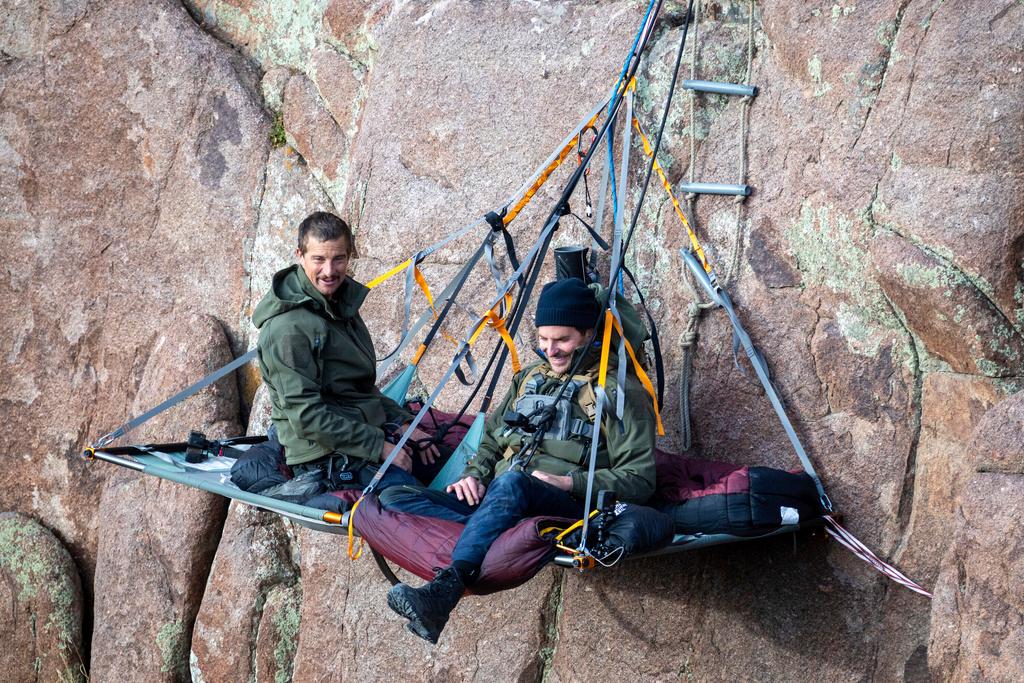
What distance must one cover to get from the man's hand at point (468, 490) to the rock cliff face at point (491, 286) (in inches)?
38.8

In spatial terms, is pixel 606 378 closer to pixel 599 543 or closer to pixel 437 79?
pixel 599 543

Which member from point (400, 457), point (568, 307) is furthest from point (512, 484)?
point (400, 457)

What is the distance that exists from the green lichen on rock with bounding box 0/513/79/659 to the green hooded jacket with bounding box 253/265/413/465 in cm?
299

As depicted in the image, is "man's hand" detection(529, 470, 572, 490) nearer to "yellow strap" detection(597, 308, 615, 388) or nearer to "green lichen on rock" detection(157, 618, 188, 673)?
"yellow strap" detection(597, 308, 615, 388)

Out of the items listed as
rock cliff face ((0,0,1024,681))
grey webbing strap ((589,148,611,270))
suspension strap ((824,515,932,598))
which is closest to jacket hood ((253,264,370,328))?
rock cliff face ((0,0,1024,681))

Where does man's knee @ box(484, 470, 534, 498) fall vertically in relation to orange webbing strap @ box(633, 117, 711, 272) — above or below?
below

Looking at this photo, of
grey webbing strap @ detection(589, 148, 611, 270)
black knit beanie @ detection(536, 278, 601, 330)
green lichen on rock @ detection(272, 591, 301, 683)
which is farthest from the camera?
green lichen on rock @ detection(272, 591, 301, 683)

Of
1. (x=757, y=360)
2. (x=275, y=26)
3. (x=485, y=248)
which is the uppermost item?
(x=275, y=26)

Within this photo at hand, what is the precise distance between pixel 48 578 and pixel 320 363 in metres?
3.35

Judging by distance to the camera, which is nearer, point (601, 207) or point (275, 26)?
point (601, 207)

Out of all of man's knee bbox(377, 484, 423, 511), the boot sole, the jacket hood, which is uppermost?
the jacket hood

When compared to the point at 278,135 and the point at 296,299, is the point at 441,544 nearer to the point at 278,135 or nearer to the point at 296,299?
the point at 296,299

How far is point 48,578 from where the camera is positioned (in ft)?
23.0

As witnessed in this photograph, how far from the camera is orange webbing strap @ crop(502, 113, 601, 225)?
5.05 meters
